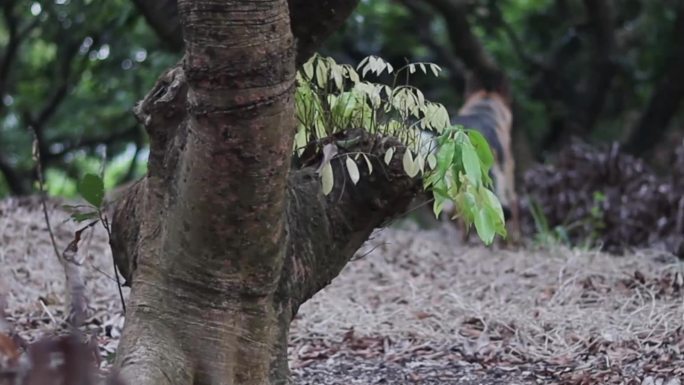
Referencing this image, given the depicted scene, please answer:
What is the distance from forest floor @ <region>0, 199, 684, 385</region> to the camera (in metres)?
2.37

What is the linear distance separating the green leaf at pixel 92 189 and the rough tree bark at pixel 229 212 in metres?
0.05

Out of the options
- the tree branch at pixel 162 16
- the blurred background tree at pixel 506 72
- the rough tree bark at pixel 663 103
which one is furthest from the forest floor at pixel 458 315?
the rough tree bark at pixel 663 103

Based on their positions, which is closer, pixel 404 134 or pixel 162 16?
pixel 404 134

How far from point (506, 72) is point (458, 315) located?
158 inches

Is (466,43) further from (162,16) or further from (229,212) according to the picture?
(229,212)

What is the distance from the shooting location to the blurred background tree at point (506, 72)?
6453 mm

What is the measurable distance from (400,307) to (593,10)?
13.0ft

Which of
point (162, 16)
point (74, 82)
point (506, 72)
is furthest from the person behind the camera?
point (74, 82)

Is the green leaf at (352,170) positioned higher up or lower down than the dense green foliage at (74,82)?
lower down

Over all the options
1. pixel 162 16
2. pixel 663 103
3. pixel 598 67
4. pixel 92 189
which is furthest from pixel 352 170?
pixel 663 103

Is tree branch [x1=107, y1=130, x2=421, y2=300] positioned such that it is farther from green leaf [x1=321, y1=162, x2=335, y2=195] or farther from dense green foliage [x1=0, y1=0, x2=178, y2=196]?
dense green foliage [x1=0, y1=0, x2=178, y2=196]

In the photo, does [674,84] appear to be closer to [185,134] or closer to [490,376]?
[490,376]

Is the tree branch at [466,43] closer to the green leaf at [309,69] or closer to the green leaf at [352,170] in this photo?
the green leaf at [309,69]

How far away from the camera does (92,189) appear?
1.93m
